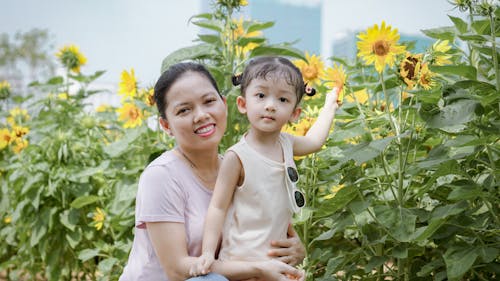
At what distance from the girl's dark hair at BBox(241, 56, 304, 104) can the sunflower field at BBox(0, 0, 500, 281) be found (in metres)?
0.22

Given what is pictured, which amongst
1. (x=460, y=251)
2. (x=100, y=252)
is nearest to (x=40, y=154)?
(x=100, y=252)

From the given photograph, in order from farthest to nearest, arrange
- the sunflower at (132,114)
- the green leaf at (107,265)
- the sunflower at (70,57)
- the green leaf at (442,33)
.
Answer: the sunflower at (70,57) → the sunflower at (132,114) → the green leaf at (107,265) → the green leaf at (442,33)

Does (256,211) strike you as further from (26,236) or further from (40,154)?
(26,236)

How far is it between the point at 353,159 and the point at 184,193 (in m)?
0.37

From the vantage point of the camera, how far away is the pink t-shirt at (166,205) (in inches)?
54.5

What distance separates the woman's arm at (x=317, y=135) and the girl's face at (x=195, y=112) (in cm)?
17

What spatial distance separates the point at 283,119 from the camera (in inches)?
52.2

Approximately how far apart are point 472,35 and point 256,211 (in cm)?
57

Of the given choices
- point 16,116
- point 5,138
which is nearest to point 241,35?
point 5,138

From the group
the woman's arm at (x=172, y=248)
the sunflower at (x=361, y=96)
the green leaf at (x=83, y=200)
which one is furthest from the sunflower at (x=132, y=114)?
the woman's arm at (x=172, y=248)

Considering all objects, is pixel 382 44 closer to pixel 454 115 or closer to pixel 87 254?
pixel 454 115

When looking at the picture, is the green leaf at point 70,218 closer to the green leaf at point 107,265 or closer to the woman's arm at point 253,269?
the green leaf at point 107,265

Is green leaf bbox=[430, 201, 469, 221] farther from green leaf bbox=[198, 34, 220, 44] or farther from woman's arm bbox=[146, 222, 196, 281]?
green leaf bbox=[198, 34, 220, 44]

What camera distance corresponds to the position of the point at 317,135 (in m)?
1.48
